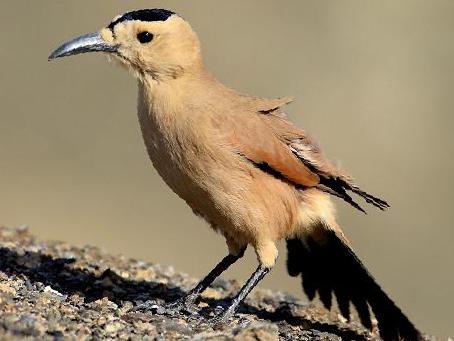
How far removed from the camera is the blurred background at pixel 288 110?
→ 23250 millimetres

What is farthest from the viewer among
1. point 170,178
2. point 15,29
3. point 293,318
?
point 15,29

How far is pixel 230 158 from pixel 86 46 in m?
1.60

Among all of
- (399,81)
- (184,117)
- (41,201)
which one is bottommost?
(41,201)

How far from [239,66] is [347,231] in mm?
9710

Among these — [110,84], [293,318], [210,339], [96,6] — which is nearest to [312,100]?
[110,84]

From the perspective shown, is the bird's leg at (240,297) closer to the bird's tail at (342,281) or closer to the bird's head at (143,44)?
the bird's tail at (342,281)

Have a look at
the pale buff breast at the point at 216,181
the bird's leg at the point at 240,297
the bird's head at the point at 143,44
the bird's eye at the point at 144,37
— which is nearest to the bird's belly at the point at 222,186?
the pale buff breast at the point at 216,181

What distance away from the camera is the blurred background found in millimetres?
23250

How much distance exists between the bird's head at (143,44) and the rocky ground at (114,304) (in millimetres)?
2051

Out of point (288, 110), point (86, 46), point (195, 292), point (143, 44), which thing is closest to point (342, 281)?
point (195, 292)

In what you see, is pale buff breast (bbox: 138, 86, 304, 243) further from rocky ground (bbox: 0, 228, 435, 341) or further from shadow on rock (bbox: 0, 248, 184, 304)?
shadow on rock (bbox: 0, 248, 184, 304)

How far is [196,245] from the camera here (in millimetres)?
23328

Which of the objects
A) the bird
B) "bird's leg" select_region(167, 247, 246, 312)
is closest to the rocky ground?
"bird's leg" select_region(167, 247, 246, 312)

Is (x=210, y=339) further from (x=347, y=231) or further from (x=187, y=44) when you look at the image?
(x=347, y=231)
